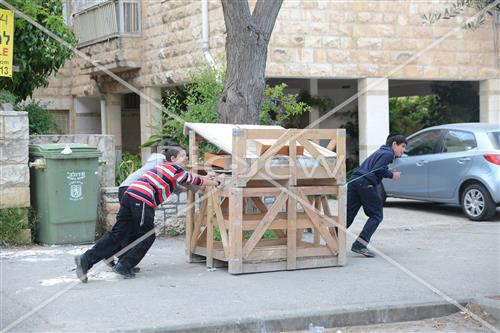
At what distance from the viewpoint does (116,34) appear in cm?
1762

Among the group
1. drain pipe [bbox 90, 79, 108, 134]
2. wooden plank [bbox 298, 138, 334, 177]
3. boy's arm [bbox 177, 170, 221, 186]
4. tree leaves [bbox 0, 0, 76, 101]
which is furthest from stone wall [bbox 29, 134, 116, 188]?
drain pipe [bbox 90, 79, 108, 134]

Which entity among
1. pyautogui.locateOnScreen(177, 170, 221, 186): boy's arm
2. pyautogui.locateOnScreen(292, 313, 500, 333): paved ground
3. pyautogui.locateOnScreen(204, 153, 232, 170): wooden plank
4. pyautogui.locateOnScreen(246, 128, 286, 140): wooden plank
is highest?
pyautogui.locateOnScreen(246, 128, 286, 140): wooden plank

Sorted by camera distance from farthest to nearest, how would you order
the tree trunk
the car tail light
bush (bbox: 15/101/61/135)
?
bush (bbox: 15/101/61/135)
the car tail light
the tree trunk

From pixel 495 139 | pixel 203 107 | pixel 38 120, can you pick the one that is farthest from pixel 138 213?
pixel 495 139

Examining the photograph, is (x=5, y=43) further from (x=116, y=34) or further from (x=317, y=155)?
(x=116, y=34)

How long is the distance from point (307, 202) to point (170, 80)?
29.7ft

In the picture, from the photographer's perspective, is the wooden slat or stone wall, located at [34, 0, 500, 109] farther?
stone wall, located at [34, 0, 500, 109]

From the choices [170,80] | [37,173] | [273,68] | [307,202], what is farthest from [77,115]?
[307,202]

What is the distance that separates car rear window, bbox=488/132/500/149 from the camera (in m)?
12.0

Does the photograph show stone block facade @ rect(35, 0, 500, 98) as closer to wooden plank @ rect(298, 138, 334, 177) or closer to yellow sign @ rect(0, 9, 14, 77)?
yellow sign @ rect(0, 9, 14, 77)

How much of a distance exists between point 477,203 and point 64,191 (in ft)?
21.2

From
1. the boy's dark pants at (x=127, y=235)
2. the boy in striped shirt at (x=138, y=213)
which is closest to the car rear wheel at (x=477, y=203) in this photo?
the boy in striped shirt at (x=138, y=213)

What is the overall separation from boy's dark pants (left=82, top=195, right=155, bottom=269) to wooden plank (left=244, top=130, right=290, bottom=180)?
3.41 ft

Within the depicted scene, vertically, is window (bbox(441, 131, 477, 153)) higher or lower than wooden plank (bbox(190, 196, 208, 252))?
higher
